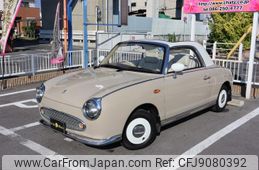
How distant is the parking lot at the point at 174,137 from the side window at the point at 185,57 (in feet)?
3.61

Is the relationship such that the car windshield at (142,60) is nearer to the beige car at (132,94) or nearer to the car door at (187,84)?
the beige car at (132,94)

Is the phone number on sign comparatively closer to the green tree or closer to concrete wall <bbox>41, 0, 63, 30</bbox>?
the green tree

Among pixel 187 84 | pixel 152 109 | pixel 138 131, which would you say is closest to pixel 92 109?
pixel 138 131

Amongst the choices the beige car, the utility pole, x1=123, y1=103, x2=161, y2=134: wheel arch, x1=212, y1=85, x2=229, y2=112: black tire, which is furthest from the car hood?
the utility pole

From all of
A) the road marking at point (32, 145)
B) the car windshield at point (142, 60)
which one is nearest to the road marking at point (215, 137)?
the car windshield at point (142, 60)

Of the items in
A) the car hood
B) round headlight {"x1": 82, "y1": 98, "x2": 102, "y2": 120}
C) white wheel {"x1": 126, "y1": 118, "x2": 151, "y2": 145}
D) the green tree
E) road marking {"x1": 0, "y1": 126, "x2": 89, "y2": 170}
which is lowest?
road marking {"x1": 0, "y1": 126, "x2": 89, "y2": 170}

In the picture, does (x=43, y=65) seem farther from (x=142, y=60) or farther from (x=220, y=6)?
(x=220, y=6)

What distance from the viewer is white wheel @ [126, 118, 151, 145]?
3992 millimetres

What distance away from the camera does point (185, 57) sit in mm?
5164

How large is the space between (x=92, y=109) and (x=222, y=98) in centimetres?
345

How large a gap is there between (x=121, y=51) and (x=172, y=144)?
2.28 metres

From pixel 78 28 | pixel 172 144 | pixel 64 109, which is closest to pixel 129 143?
pixel 172 144

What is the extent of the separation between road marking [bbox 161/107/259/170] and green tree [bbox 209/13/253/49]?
10.9 meters

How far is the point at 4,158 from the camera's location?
392 centimetres
